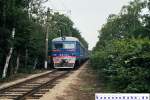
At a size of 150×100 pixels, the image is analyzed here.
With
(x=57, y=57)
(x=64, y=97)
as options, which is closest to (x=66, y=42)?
(x=57, y=57)

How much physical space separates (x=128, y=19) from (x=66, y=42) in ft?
56.0

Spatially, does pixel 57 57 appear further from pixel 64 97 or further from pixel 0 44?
pixel 64 97

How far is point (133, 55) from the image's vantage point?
15.2m

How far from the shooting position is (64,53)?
42875 mm

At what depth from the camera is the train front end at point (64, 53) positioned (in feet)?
139

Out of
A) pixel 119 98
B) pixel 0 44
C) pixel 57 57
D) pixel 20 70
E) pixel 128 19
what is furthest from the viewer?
pixel 128 19

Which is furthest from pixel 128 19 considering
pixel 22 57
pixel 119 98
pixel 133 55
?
pixel 119 98

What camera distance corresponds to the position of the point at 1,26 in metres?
26.2

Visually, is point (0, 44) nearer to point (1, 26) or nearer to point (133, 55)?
point (1, 26)

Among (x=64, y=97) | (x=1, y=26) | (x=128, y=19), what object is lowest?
(x=64, y=97)

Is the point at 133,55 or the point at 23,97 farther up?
the point at 133,55

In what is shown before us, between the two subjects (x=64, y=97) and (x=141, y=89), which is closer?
(x=141, y=89)

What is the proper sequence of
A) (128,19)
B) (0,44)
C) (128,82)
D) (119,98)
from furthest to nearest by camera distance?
(128,19)
(0,44)
(128,82)
(119,98)

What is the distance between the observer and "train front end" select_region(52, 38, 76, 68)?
42.4m
